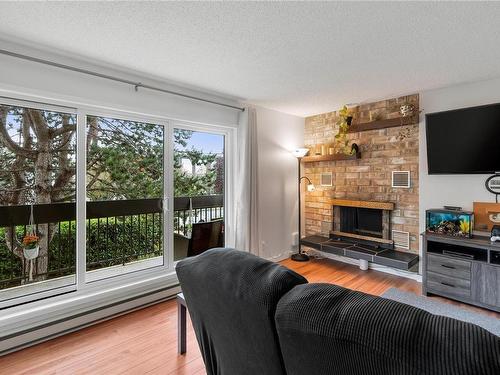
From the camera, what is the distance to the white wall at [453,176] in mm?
A: 2830

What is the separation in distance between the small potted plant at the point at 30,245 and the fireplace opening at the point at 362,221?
363 cm

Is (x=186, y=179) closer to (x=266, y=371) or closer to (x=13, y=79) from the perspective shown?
(x=13, y=79)

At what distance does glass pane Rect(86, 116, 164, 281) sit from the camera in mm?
2602

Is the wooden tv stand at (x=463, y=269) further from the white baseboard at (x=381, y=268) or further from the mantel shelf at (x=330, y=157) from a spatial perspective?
the mantel shelf at (x=330, y=157)

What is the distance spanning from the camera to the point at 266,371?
0.87m

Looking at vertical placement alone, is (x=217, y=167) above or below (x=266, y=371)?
above

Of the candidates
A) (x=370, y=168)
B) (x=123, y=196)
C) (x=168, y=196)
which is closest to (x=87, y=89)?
(x=123, y=196)

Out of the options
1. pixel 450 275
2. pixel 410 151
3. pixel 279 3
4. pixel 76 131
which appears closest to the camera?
pixel 279 3

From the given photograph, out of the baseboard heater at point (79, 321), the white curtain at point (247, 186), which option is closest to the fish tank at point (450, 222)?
the white curtain at point (247, 186)

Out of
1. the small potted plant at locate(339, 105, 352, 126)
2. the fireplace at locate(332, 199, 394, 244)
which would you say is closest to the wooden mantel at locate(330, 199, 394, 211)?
the fireplace at locate(332, 199, 394, 244)

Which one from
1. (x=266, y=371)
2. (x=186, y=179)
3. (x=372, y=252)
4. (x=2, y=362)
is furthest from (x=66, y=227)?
(x=372, y=252)

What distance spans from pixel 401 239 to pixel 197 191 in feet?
8.71

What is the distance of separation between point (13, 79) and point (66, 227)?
1.29 m

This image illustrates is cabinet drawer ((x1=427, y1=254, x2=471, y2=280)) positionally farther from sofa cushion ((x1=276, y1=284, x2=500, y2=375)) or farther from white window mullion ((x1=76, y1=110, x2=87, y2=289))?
white window mullion ((x1=76, y1=110, x2=87, y2=289))
